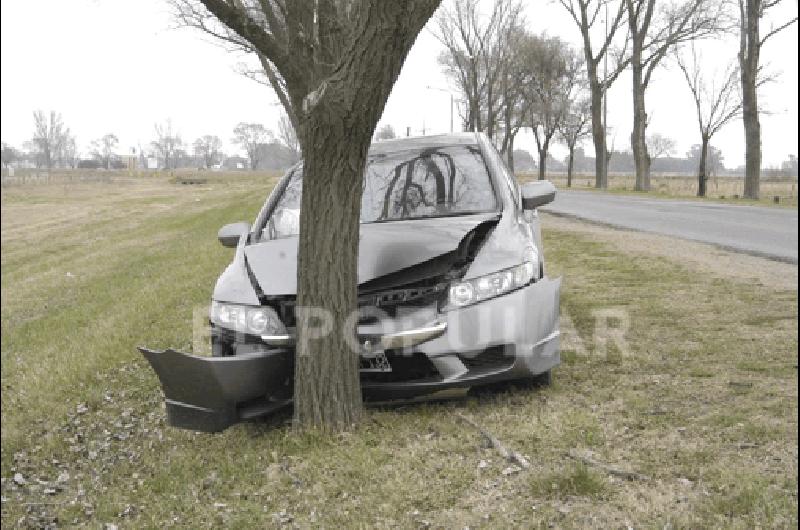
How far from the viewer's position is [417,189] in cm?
499

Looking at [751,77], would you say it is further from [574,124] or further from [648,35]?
[574,124]

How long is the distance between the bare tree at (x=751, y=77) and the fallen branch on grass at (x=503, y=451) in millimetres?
23132

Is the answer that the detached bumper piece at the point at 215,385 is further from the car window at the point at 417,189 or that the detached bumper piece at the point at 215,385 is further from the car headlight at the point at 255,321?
the car window at the point at 417,189

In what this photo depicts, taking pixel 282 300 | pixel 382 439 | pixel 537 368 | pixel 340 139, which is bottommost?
pixel 382 439

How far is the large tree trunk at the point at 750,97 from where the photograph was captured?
23656 millimetres

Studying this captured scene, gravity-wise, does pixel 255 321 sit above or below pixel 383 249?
below

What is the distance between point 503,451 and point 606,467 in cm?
52

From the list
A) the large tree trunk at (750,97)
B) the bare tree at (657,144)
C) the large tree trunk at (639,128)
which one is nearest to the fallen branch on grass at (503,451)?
the large tree trunk at (750,97)

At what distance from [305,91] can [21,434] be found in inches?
149

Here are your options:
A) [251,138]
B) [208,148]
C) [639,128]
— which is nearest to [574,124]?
[639,128]

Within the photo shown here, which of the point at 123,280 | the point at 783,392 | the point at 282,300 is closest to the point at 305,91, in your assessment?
the point at 282,300

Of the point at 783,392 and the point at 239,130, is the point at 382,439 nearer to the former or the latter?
the point at 783,392

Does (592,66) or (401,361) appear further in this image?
(592,66)

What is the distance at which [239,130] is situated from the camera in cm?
11938
